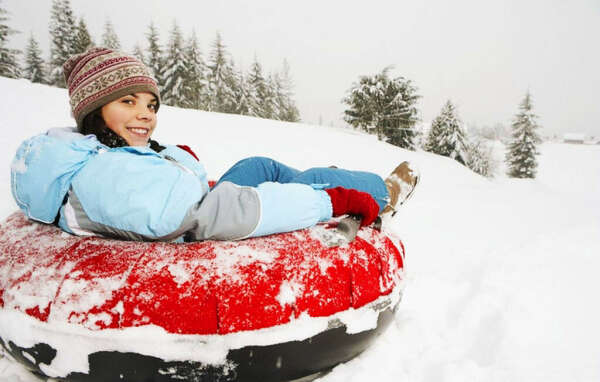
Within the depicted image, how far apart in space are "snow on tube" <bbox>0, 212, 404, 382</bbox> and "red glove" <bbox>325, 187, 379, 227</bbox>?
0.30 m

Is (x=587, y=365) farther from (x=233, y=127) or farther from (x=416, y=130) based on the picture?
(x=416, y=130)

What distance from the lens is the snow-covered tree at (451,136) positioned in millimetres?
26875

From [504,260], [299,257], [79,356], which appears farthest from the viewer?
[504,260]

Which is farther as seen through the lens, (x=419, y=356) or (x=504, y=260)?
(x=504, y=260)

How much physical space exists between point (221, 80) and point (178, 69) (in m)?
5.78

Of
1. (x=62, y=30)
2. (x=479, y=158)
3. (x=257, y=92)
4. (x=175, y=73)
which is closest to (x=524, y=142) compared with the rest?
(x=479, y=158)

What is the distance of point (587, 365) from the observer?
1712 mm

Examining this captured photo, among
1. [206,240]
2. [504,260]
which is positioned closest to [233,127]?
[504,260]

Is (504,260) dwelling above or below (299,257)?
below

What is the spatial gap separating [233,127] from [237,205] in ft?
39.6

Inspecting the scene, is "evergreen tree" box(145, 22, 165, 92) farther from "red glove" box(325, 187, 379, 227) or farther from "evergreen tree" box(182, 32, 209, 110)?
"red glove" box(325, 187, 379, 227)

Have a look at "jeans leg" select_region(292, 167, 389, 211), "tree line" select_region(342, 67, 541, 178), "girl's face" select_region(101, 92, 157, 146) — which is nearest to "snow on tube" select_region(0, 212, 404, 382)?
"girl's face" select_region(101, 92, 157, 146)

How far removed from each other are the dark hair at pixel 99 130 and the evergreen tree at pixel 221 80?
106ft

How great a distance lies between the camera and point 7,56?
2455 cm
